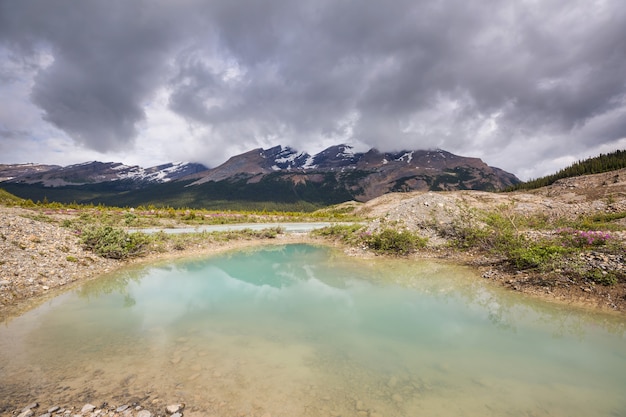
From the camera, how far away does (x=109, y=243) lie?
71.3 feet

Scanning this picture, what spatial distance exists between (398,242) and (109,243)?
75.8ft

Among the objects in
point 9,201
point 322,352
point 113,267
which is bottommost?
point 113,267

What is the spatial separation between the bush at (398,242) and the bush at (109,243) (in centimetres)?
2051

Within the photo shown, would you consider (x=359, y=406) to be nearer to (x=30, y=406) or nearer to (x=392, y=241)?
(x=30, y=406)

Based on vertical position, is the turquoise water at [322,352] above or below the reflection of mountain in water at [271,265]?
above

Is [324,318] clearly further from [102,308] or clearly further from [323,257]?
[323,257]

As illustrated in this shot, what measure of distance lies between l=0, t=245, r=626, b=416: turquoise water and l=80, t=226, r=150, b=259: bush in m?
7.14

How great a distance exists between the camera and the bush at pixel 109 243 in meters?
21.1

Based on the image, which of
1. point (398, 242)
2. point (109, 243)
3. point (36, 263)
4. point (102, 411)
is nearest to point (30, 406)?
point (102, 411)

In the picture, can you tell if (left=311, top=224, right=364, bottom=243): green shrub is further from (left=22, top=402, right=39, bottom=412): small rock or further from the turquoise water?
(left=22, top=402, right=39, bottom=412): small rock

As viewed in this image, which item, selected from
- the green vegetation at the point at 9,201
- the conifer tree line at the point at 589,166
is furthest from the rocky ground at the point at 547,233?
the green vegetation at the point at 9,201

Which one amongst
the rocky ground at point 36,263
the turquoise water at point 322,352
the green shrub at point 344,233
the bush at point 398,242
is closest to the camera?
the turquoise water at point 322,352

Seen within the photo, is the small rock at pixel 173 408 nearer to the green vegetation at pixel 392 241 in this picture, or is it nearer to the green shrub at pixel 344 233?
the green vegetation at pixel 392 241

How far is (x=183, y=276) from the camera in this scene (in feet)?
59.5
